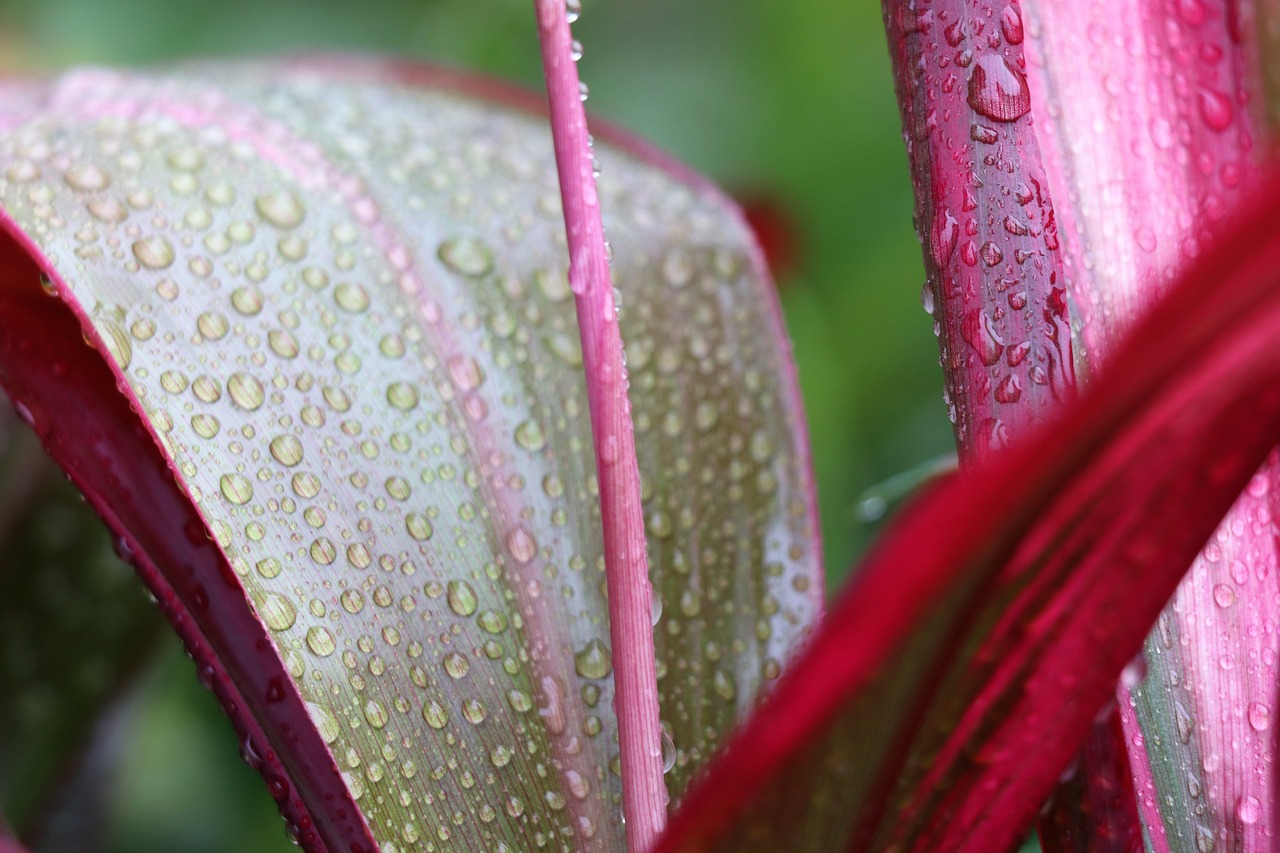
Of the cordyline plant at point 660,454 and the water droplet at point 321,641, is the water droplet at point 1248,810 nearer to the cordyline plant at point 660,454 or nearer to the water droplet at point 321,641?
the cordyline plant at point 660,454

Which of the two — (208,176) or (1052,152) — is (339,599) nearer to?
(208,176)

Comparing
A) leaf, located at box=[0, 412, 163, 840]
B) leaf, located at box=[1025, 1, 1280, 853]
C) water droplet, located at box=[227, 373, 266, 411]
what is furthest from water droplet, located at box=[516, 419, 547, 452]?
leaf, located at box=[0, 412, 163, 840]

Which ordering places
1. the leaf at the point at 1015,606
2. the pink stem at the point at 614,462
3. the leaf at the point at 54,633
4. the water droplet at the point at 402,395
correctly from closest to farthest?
1. the leaf at the point at 1015,606
2. the pink stem at the point at 614,462
3. the water droplet at the point at 402,395
4. the leaf at the point at 54,633

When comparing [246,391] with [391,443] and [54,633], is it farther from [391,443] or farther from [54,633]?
[54,633]

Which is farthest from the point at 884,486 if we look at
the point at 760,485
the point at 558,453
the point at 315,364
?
the point at 315,364

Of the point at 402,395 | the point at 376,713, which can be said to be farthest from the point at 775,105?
the point at 376,713

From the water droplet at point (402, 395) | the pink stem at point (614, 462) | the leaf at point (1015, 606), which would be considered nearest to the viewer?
the leaf at point (1015, 606)

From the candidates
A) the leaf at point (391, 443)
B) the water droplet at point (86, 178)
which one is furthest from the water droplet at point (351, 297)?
the water droplet at point (86, 178)

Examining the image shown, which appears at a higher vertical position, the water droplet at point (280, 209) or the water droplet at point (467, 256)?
the water droplet at point (280, 209)
